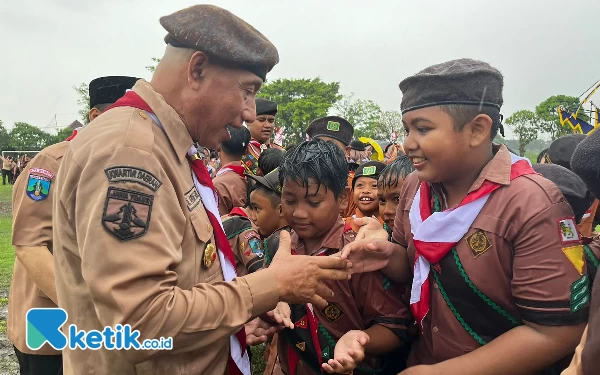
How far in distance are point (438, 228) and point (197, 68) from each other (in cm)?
121

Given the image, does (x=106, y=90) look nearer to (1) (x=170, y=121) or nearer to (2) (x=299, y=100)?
(1) (x=170, y=121)

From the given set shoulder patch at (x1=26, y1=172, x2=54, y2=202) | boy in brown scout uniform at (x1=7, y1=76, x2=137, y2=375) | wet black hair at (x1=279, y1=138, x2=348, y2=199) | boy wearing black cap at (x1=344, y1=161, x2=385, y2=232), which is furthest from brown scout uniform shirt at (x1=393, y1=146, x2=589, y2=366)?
boy wearing black cap at (x1=344, y1=161, x2=385, y2=232)

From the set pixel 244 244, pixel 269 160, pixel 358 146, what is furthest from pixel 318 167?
pixel 358 146

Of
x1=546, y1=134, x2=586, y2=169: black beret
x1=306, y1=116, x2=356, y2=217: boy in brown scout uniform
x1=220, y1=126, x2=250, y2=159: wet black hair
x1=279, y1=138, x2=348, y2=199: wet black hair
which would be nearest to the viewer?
x1=279, y1=138, x2=348, y2=199: wet black hair

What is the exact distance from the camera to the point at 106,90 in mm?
3389

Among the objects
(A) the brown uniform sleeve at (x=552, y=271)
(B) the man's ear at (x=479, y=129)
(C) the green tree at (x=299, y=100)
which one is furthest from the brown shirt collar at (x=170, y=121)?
(C) the green tree at (x=299, y=100)

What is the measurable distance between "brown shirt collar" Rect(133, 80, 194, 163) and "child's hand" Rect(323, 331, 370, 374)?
3.51 feet

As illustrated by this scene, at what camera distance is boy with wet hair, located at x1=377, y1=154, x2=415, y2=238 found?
144 inches

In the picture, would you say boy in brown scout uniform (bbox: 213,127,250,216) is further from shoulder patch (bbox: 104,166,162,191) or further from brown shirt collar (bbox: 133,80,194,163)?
shoulder patch (bbox: 104,166,162,191)

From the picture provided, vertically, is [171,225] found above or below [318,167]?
below

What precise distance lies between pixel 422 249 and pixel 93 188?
1.33m

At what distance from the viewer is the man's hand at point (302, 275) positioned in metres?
1.85

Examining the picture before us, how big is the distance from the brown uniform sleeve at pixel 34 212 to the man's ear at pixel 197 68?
1287 mm

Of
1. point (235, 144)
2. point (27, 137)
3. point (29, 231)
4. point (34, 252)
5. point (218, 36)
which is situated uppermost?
point (27, 137)
